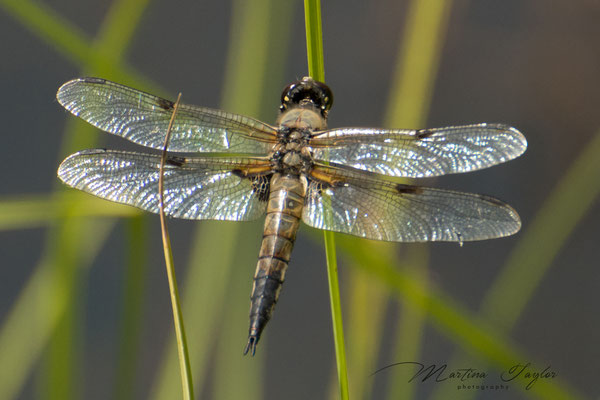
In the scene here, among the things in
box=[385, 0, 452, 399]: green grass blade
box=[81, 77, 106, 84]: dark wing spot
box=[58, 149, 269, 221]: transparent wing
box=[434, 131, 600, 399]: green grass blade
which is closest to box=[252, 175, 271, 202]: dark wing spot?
box=[58, 149, 269, 221]: transparent wing

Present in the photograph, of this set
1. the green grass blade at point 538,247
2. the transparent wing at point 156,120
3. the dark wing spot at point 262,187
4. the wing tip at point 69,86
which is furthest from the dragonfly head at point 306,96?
the green grass blade at point 538,247

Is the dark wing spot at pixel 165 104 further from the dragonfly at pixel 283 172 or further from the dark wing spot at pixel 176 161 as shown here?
the dark wing spot at pixel 176 161

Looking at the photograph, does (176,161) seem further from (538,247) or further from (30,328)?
(538,247)

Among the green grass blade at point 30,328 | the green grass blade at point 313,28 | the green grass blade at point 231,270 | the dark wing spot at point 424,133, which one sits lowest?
the green grass blade at point 30,328

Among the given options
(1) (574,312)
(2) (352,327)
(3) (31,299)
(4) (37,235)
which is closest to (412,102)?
(2) (352,327)

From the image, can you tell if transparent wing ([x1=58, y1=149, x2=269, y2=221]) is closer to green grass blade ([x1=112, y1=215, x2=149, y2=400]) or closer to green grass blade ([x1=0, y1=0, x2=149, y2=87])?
green grass blade ([x1=112, y1=215, x2=149, y2=400])

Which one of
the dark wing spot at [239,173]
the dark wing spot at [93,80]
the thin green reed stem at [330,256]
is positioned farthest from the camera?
the dark wing spot at [239,173]

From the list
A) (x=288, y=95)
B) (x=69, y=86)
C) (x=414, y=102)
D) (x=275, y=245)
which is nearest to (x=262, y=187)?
(x=275, y=245)

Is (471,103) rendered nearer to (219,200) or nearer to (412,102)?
(412,102)
